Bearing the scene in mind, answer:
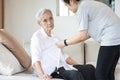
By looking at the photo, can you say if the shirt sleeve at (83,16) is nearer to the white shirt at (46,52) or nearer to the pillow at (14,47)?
the white shirt at (46,52)

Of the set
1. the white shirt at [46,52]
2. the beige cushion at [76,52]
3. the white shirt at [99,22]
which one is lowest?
the beige cushion at [76,52]

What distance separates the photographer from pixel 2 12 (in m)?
3.99

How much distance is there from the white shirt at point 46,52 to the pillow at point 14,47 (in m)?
0.19

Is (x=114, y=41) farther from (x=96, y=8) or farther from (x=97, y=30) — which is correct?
(x=96, y=8)

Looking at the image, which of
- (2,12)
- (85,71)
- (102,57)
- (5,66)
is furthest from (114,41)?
(2,12)

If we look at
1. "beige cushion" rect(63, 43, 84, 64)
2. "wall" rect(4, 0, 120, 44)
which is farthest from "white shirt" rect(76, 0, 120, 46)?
"wall" rect(4, 0, 120, 44)

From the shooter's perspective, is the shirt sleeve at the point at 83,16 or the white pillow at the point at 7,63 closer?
the shirt sleeve at the point at 83,16

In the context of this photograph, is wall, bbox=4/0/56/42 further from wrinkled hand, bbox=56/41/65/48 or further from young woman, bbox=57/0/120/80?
young woman, bbox=57/0/120/80

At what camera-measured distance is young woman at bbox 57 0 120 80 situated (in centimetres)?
193

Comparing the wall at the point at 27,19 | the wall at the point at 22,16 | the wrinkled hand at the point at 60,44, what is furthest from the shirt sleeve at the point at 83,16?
the wall at the point at 22,16

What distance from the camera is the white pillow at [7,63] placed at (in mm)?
2102

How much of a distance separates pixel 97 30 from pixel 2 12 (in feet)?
7.85

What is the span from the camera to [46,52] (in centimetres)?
221

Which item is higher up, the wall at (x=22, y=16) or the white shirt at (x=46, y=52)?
the wall at (x=22, y=16)
